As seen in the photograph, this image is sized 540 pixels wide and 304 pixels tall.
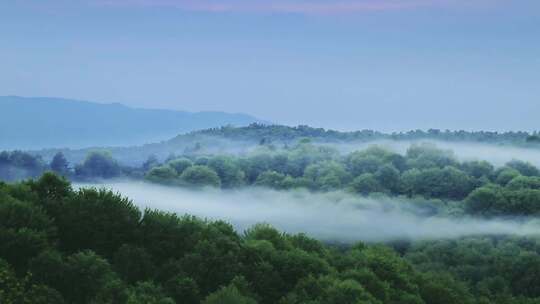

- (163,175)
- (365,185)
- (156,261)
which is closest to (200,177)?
(163,175)

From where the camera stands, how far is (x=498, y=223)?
139 meters

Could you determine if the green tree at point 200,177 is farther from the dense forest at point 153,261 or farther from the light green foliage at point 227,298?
the light green foliage at point 227,298

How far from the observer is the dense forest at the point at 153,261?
44750mm

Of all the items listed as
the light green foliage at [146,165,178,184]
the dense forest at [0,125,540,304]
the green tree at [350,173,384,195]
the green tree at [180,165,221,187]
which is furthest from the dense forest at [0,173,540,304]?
the green tree at [180,165,221,187]

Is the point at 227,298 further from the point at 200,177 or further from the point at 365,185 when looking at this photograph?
the point at 200,177

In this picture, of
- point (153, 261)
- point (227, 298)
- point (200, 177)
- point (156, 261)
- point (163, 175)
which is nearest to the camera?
point (227, 298)

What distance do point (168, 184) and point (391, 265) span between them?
397 ft

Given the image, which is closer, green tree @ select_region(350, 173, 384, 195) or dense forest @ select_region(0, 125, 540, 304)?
dense forest @ select_region(0, 125, 540, 304)

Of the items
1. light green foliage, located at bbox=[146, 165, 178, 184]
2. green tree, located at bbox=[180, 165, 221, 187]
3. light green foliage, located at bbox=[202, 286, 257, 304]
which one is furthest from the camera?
green tree, located at bbox=[180, 165, 221, 187]

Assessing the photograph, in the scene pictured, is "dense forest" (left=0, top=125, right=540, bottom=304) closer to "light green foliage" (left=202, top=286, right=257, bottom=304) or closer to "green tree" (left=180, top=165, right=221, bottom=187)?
"light green foliage" (left=202, top=286, right=257, bottom=304)

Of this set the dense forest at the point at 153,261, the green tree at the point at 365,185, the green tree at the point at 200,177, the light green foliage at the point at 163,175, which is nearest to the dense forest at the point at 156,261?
the dense forest at the point at 153,261

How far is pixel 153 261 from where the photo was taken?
54.3 meters

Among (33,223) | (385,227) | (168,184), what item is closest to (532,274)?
(385,227)

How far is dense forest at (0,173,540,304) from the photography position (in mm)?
44750
